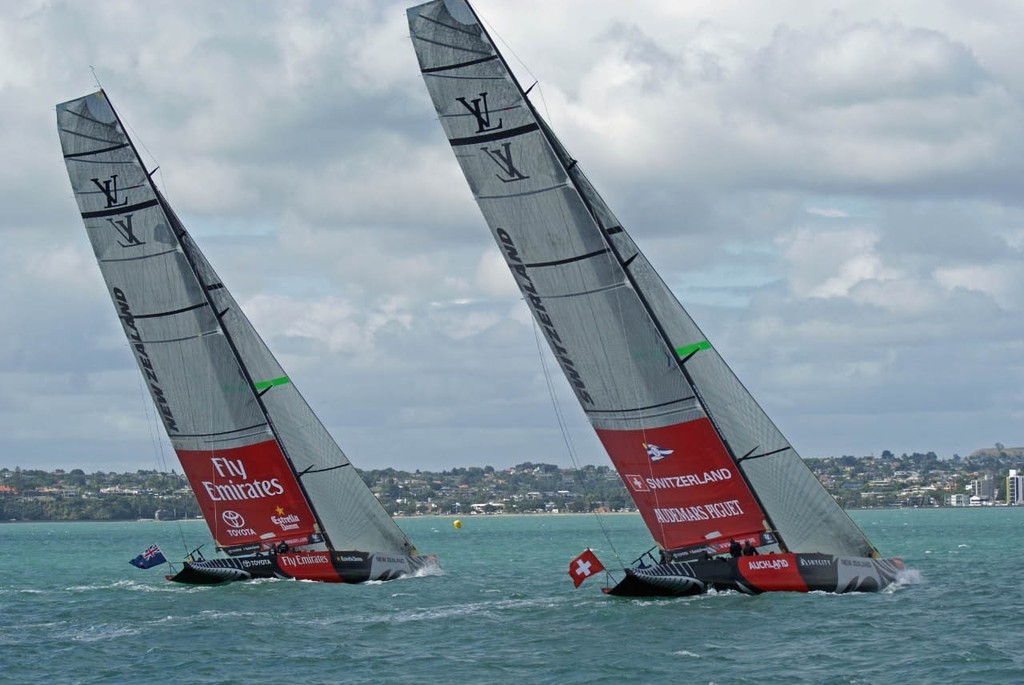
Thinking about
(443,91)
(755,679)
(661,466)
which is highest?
(443,91)

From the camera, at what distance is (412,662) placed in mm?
30016

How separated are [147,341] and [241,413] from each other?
10.7ft

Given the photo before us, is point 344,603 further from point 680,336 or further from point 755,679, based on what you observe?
point 755,679

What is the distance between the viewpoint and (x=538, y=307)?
35781 mm

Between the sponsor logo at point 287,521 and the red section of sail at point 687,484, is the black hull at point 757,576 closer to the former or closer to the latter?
the red section of sail at point 687,484

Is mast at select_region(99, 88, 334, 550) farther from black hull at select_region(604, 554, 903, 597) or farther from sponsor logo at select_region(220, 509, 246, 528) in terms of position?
black hull at select_region(604, 554, 903, 597)

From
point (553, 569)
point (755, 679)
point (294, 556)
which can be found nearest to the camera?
point (755, 679)

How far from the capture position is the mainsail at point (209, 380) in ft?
143

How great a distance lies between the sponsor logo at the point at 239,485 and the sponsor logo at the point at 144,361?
1.79 metres

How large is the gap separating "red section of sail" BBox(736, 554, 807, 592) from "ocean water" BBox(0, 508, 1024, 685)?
354 millimetres

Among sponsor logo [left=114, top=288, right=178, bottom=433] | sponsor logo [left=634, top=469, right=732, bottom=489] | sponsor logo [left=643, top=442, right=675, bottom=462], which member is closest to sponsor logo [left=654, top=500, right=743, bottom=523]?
sponsor logo [left=634, top=469, right=732, bottom=489]

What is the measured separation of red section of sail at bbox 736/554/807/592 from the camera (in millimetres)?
34375

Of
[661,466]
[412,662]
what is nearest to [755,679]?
[412,662]

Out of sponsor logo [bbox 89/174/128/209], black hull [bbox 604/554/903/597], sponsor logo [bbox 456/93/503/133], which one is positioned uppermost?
sponsor logo [bbox 89/174/128/209]
